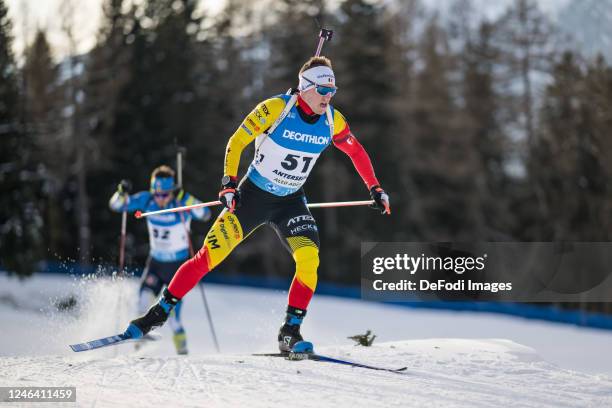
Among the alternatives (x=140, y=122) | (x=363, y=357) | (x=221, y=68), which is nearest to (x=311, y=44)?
(x=221, y=68)

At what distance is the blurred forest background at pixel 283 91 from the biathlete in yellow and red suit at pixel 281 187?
643 inches

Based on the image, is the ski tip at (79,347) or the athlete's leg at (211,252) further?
the athlete's leg at (211,252)

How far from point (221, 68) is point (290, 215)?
2497 cm

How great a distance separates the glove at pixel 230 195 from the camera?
554cm

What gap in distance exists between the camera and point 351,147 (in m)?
6.34

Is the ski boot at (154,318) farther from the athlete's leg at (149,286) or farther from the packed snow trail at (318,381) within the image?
the athlete's leg at (149,286)

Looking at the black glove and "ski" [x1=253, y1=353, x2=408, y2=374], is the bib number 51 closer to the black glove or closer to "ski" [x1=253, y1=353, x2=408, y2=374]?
"ski" [x1=253, y1=353, x2=408, y2=374]

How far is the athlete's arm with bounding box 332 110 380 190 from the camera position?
6.23 metres

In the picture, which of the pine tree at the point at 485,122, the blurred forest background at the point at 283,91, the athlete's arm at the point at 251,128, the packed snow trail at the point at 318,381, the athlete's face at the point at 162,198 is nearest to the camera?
the packed snow trail at the point at 318,381

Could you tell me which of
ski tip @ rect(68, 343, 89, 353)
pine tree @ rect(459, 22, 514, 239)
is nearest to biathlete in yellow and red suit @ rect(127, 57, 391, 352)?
ski tip @ rect(68, 343, 89, 353)

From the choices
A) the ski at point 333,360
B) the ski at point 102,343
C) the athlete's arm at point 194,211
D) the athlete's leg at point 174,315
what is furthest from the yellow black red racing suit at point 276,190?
the athlete's leg at point 174,315

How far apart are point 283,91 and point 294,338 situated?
21.4 m

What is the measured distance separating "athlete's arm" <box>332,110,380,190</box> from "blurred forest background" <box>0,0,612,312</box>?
15.7 m

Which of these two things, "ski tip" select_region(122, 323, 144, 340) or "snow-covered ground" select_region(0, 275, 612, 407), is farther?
"ski tip" select_region(122, 323, 144, 340)
